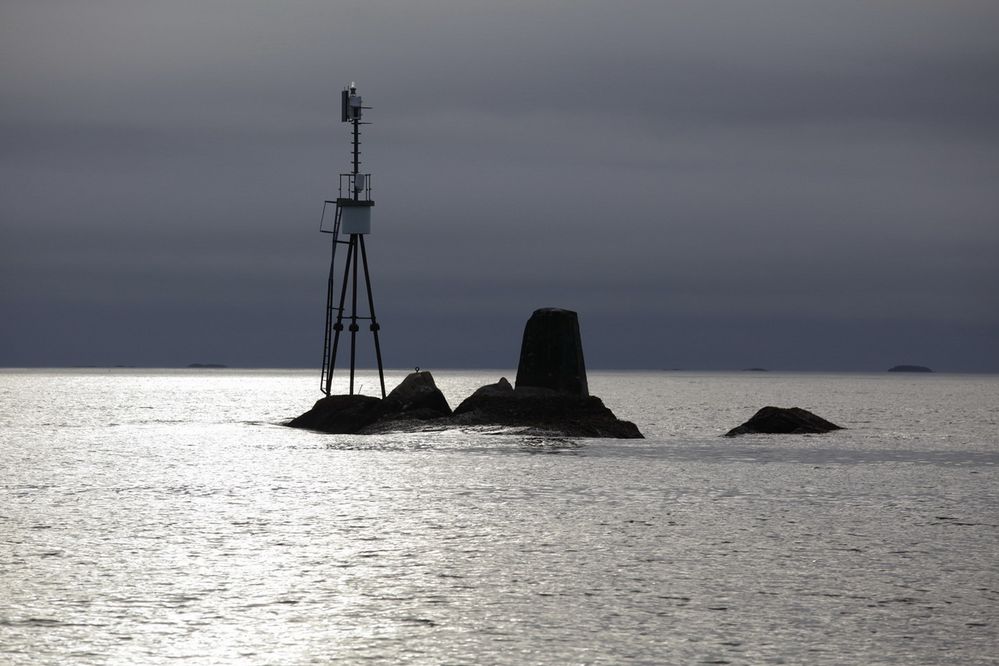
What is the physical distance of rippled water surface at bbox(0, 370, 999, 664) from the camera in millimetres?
12672

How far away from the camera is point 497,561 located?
18.3 meters

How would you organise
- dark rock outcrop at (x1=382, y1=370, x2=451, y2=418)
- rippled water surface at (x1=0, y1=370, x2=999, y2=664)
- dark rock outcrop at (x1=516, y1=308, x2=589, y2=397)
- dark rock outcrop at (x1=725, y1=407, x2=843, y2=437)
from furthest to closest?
Answer: dark rock outcrop at (x1=725, y1=407, x2=843, y2=437) < dark rock outcrop at (x1=382, y1=370, x2=451, y2=418) < dark rock outcrop at (x1=516, y1=308, x2=589, y2=397) < rippled water surface at (x1=0, y1=370, x2=999, y2=664)

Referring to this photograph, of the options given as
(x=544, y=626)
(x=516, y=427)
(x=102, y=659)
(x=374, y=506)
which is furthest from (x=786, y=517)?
(x=516, y=427)

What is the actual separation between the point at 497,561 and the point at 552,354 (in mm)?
29570

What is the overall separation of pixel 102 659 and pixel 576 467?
25.4m

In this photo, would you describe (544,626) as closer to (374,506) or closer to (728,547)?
(728,547)

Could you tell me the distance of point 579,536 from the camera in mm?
21219

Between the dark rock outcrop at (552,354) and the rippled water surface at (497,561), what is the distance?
312 inches

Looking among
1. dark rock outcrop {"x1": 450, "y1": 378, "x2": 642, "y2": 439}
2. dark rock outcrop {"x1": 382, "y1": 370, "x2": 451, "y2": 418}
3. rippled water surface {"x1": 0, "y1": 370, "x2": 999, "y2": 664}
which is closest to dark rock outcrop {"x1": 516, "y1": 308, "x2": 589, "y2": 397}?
dark rock outcrop {"x1": 450, "y1": 378, "x2": 642, "y2": 439}

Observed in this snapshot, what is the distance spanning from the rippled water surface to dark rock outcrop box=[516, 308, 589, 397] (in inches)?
312

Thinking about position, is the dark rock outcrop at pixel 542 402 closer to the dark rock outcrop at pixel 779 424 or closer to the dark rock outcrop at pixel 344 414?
the dark rock outcrop at pixel 344 414

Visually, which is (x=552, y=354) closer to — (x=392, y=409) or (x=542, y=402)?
(x=542, y=402)

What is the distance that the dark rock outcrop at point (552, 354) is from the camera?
47750 millimetres

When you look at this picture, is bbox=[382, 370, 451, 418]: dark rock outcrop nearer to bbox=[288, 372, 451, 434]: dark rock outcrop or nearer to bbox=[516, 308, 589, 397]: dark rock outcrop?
bbox=[288, 372, 451, 434]: dark rock outcrop
